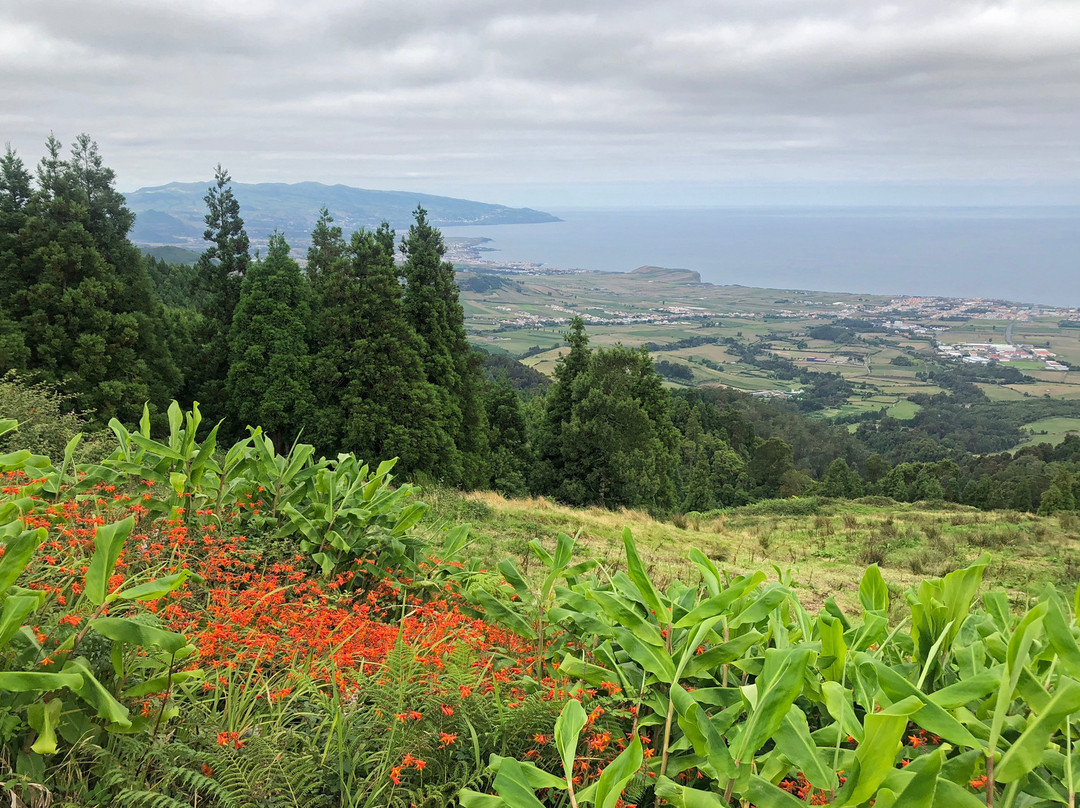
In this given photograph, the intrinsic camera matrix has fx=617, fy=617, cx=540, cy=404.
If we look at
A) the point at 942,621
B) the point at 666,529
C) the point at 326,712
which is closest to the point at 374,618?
the point at 326,712

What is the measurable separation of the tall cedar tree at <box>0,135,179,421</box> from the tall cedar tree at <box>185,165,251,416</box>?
1859 millimetres

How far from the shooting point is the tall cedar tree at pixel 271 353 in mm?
21062

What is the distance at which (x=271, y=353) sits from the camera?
845 inches

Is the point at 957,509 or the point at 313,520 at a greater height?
the point at 313,520

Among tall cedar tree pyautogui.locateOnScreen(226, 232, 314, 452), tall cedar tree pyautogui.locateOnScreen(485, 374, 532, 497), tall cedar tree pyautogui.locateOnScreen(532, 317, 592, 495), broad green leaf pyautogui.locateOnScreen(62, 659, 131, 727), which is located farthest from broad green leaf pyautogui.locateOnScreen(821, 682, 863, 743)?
tall cedar tree pyautogui.locateOnScreen(532, 317, 592, 495)

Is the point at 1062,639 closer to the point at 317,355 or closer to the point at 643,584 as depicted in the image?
the point at 643,584

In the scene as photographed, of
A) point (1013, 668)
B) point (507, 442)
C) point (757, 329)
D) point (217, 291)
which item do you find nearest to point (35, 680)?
point (1013, 668)

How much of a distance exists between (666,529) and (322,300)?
53.9 feet

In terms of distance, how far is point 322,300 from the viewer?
22.9 metres

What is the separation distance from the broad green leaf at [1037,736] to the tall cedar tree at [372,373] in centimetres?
1949

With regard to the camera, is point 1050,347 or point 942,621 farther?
point 1050,347

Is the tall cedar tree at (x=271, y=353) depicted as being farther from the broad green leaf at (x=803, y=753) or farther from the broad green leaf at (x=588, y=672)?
the broad green leaf at (x=803, y=753)

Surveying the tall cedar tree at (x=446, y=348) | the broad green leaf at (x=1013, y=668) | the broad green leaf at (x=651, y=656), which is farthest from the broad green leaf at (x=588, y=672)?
the tall cedar tree at (x=446, y=348)

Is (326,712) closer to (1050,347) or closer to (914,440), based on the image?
(914,440)
